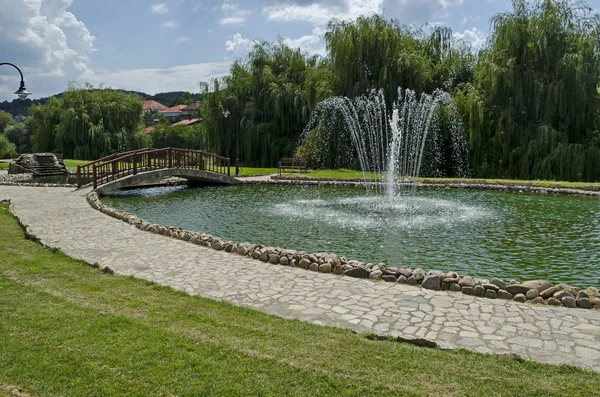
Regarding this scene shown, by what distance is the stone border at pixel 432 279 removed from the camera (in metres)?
5.13

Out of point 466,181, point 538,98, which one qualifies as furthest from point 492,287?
point 538,98

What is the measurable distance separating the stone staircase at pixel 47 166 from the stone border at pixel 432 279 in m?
23.6

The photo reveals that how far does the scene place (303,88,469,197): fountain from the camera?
2262 cm

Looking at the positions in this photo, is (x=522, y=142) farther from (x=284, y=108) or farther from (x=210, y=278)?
(x=210, y=278)

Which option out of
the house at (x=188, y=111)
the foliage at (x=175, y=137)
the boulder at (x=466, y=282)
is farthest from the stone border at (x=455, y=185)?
the house at (x=188, y=111)

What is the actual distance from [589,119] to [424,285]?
18.1 m

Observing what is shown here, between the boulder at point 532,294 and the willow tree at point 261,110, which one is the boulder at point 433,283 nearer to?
the boulder at point 532,294

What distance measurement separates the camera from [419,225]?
33.8 ft

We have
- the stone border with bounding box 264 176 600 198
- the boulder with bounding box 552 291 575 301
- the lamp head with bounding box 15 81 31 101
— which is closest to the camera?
the boulder with bounding box 552 291 575 301

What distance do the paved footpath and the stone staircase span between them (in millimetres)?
21882

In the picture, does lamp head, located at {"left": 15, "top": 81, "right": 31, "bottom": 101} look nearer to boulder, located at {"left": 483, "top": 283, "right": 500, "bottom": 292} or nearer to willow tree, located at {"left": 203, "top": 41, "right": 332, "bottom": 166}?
boulder, located at {"left": 483, "top": 283, "right": 500, "bottom": 292}

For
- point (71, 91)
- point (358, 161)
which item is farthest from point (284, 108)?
→ point (71, 91)

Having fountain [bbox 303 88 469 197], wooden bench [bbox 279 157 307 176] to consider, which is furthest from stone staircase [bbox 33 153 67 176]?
fountain [bbox 303 88 469 197]

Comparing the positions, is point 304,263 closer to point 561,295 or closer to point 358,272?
point 358,272
